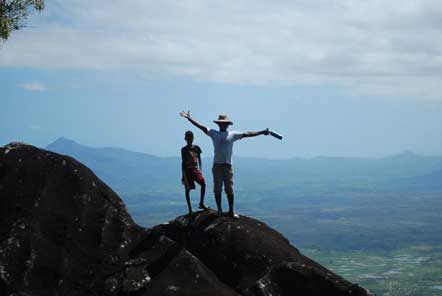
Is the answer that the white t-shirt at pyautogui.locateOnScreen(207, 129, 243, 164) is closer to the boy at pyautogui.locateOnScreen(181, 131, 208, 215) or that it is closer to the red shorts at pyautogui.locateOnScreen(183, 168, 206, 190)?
the boy at pyautogui.locateOnScreen(181, 131, 208, 215)

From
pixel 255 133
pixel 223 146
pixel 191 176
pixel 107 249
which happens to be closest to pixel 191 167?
pixel 191 176

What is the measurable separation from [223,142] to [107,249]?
234 inches

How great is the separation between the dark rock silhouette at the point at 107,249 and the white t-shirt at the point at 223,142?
238 cm

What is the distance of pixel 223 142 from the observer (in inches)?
862

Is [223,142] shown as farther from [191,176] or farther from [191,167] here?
[191,176]

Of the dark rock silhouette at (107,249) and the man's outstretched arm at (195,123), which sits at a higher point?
the man's outstretched arm at (195,123)

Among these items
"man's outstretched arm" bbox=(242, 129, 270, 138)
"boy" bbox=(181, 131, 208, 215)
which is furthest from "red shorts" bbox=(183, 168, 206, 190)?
"man's outstretched arm" bbox=(242, 129, 270, 138)

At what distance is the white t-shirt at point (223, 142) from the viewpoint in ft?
71.7

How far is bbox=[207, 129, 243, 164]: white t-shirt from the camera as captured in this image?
2186cm

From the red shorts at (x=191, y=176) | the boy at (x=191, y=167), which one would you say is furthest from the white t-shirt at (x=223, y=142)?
the red shorts at (x=191, y=176)

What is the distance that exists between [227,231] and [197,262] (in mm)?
2224

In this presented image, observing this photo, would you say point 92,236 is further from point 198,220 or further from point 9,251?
point 198,220

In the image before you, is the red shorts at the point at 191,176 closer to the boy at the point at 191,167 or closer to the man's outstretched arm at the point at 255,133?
the boy at the point at 191,167

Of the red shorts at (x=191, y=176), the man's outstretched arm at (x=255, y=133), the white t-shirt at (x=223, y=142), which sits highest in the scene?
the man's outstretched arm at (x=255, y=133)
